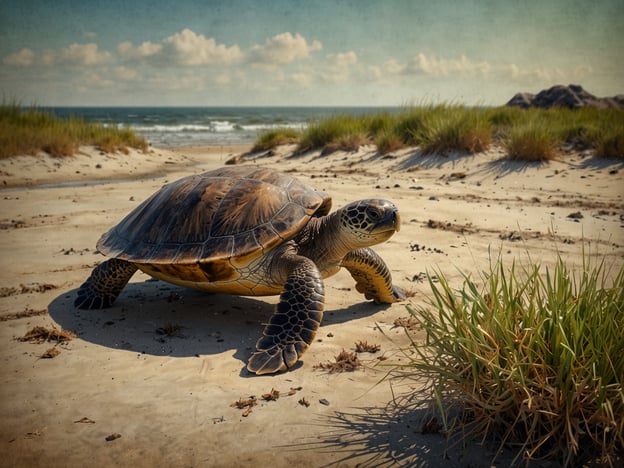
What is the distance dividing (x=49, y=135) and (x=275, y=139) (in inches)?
340

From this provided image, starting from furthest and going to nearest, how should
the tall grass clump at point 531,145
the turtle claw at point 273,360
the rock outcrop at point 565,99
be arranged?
the rock outcrop at point 565,99 → the tall grass clump at point 531,145 → the turtle claw at point 273,360

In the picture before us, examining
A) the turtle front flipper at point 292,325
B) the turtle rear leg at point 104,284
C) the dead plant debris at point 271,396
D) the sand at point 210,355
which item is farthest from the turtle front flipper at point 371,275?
the turtle rear leg at point 104,284

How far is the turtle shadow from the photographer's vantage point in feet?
12.0

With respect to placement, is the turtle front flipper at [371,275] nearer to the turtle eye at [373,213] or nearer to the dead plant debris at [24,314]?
the turtle eye at [373,213]

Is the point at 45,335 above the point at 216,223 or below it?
below

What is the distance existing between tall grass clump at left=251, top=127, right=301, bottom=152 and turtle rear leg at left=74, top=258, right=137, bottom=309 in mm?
15277

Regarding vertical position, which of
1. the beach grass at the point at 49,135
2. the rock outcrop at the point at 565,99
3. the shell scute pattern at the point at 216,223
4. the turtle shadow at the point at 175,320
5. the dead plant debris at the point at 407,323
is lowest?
the turtle shadow at the point at 175,320

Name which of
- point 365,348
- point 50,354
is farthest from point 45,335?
point 365,348

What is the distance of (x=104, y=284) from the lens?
436 centimetres

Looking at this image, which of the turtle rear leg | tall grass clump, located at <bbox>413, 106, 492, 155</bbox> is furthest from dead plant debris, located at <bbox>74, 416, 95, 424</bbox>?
tall grass clump, located at <bbox>413, 106, 492, 155</bbox>

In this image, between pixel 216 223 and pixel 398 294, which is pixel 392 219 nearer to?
pixel 398 294

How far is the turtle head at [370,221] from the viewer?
3.85m

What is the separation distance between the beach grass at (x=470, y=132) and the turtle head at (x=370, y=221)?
8764 mm

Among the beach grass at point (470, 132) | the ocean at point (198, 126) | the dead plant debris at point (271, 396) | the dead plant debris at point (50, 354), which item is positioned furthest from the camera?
the ocean at point (198, 126)
